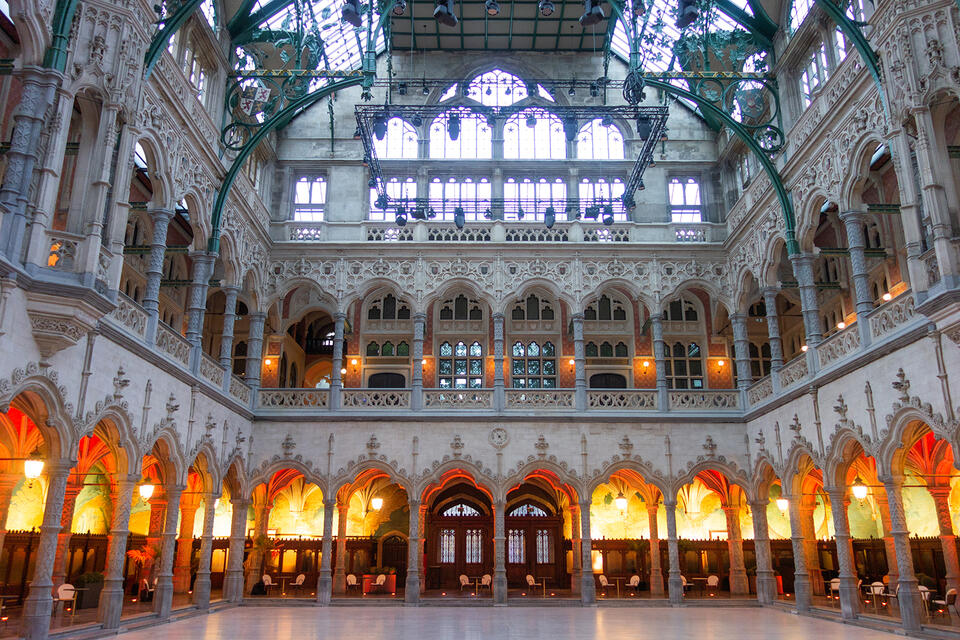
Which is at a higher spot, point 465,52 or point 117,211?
point 465,52

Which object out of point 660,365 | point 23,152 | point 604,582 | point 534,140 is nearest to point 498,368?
point 660,365

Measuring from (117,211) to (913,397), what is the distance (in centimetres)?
1634

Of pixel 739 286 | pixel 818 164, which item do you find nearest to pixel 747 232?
pixel 739 286

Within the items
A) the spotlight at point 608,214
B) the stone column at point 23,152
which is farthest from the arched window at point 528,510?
the stone column at point 23,152

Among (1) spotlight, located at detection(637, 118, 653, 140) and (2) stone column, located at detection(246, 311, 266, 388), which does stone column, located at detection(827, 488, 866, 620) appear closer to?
(1) spotlight, located at detection(637, 118, 653, 140)

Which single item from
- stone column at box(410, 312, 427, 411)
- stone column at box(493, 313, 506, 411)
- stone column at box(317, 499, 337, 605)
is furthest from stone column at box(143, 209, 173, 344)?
stone column at box(493, 313, 506, 411)

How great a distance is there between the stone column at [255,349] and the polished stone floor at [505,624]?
7.18 meters

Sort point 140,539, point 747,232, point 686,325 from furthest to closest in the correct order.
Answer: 1. point 686,325
2. point 140,539
3. point 747,232

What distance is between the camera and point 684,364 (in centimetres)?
2927

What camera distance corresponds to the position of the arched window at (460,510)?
30.6 meters

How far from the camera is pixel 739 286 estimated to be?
25.4 meters

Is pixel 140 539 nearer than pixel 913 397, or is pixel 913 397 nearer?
pixel 913 397

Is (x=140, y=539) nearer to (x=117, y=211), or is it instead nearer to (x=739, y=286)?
(x=117, y=211)

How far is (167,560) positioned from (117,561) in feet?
7.97
